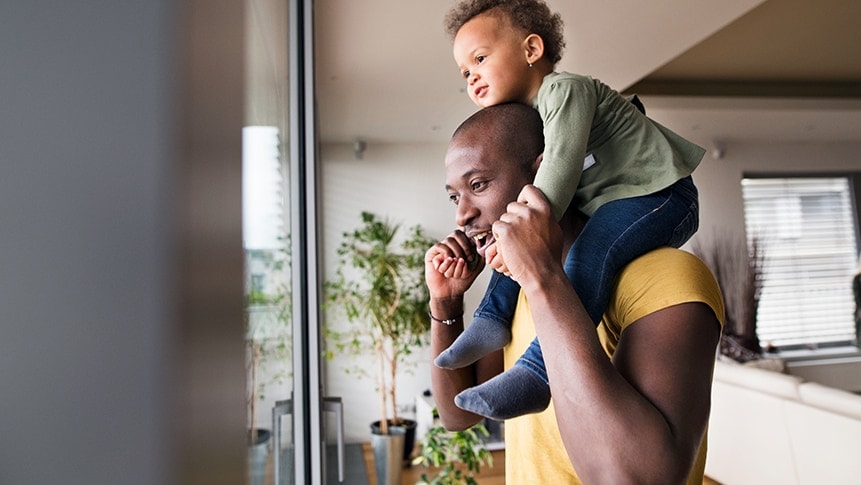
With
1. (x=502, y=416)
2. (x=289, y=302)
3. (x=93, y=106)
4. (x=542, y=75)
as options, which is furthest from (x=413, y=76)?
(x=93, y=106)

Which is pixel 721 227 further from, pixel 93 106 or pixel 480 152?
pixel 93 106

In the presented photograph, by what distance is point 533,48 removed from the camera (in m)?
0.67

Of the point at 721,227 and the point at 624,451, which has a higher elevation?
the point at 721,227

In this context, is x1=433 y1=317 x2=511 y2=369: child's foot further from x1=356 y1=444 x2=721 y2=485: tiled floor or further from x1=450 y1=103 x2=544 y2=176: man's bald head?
x1=356 y1=444 x2=721 y2=485: tiled floor

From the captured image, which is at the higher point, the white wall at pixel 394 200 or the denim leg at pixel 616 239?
the white wall at pixel 394 200

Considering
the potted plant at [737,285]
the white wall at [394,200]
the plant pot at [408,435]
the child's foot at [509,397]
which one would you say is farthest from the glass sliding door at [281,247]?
the potted plant at [737,285]

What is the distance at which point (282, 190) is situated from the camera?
3.25ft

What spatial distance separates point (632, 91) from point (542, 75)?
322cm

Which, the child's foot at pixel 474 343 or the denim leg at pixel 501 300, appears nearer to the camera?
the child's foot at pixel 474 343

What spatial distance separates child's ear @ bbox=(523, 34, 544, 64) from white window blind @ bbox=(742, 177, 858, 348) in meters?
5.17

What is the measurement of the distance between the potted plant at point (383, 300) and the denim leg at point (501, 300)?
3128mm

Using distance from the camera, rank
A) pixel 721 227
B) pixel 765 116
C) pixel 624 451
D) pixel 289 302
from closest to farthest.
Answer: pixel 624 451, pixel 289 302, pixel 765 116, pixel 721 227

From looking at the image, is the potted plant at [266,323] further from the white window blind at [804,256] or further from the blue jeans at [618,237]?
the white window blind at [804,256]

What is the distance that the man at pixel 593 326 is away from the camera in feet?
1.57
